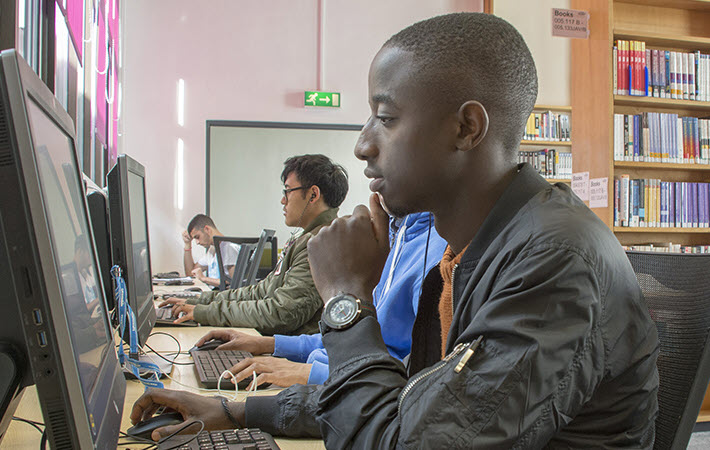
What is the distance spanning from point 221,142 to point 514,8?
115 inches

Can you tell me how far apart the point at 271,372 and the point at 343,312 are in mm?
482

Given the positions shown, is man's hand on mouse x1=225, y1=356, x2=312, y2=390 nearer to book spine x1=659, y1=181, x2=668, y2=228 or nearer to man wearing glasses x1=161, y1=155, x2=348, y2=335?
man wearing glasses x1=161, y1=155, x2=348, y2=335

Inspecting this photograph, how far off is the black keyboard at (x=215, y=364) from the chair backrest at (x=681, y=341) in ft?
2.69

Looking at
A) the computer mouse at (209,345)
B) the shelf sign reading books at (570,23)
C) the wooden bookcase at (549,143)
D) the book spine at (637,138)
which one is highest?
the shelf sign reading books at (570,23)

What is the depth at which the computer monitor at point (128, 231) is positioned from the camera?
4.08 feet

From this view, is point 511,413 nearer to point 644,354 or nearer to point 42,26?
point 644,354

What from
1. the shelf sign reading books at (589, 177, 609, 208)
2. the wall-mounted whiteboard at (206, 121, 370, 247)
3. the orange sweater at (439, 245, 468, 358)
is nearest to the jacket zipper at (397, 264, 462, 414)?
the orange sweater at (439, 245, 468, 358)

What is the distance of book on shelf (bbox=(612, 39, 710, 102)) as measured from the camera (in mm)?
3230

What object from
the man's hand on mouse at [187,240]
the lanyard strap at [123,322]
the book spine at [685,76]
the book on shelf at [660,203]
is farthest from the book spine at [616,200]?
the man's hand on mouse at [187,240]

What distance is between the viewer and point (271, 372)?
4.30 feet

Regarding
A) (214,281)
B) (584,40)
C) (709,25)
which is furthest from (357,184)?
(709,25)

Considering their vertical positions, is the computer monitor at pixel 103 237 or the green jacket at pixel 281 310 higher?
the computer monitor at pixel 103 237

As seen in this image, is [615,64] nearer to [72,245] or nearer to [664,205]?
[664,205]

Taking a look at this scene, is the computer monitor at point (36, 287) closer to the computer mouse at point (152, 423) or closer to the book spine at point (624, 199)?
the computer mouse at point (152, 423)
